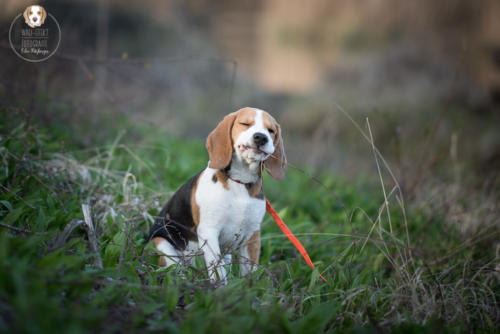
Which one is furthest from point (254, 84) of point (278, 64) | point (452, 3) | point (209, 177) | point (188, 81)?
point (209, 177)

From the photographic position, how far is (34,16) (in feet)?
12.8

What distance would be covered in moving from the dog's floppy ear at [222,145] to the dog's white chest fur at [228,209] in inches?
6.7

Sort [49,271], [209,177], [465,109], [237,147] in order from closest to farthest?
[49,271] → [237,147] → [209,177] → [465,109]

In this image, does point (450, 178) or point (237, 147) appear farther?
point (450, 178)

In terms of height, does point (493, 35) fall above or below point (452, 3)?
below

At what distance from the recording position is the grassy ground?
1652mm

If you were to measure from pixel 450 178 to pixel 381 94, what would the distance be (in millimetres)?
6780

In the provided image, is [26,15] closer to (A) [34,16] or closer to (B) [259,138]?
(A) [34,16]

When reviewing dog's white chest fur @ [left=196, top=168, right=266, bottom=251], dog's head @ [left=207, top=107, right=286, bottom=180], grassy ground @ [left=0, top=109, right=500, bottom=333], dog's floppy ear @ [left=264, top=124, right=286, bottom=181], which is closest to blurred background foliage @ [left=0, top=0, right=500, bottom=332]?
grassy ground @ [left=0, top=109, right=500, bottom=333]

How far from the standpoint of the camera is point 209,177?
2.73 meters

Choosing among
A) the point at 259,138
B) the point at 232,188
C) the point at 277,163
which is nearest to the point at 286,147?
the point at 277,163

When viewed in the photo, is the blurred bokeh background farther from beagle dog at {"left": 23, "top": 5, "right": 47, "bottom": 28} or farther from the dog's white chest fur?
the dog's white chest fur

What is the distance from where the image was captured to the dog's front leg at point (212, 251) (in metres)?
2.42

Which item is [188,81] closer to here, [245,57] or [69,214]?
[245,57]
